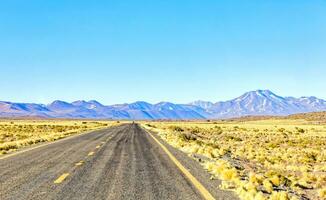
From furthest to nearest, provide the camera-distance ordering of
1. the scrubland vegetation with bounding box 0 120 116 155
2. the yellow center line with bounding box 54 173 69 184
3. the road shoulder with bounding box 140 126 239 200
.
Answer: the scrubland vegetation with bounding box 0 120 116 155
the yellow center line with bounding box 54 173 69 184
the road shoulder with bounding box 140 126 239 200

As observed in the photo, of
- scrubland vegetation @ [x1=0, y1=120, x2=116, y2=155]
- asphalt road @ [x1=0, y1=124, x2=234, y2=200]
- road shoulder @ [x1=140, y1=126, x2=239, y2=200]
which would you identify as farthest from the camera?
scrubland vegetation @ [x1=0, y1=120, x2=116, y2=155]

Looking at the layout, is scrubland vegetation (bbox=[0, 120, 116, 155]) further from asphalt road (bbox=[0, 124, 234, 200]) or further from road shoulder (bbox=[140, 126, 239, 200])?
road shoulder (bbox=[140, 126, 239, 200])

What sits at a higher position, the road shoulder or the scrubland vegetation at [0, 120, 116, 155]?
the scrubland vegetation at [0, 120, 116, 155]

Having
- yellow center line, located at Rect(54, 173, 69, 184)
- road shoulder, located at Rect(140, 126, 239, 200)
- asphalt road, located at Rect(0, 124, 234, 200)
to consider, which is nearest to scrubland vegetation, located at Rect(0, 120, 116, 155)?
asphalt road, located at Rect(0, 124, 234, 200)

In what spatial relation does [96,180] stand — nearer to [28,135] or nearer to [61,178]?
[61,178]

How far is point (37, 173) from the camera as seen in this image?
13195 millimetres

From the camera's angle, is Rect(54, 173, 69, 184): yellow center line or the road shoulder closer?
the road shoulder

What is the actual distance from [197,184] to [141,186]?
5.15ft

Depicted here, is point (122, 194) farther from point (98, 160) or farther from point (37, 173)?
point (98, 160)

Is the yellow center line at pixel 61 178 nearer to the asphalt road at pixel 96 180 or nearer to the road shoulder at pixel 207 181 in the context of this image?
the asphalt road at pixel 96 180

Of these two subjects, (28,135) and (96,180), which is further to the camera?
(28,135)

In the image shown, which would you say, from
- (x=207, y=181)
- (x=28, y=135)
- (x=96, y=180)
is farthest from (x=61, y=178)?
(x=28, y=135)

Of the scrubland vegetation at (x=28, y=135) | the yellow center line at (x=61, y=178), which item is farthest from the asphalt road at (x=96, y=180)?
the scrubland vegetation at (x=28, y=135)

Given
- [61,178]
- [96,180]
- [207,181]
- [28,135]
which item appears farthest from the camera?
[28,135]
